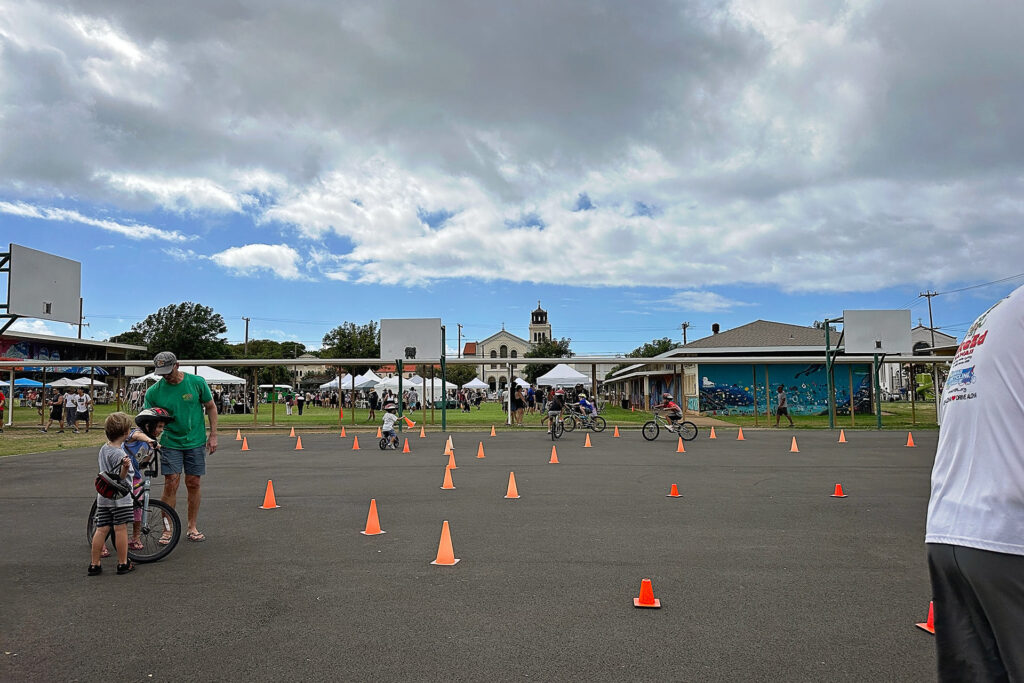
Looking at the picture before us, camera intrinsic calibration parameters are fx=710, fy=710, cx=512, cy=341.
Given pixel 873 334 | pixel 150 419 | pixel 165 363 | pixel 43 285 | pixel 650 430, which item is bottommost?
pixel 650 430

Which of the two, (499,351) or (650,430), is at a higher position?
(499,351)

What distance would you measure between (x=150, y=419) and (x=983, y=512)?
6.70m

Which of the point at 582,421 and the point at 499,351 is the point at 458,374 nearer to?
the point at 499,351

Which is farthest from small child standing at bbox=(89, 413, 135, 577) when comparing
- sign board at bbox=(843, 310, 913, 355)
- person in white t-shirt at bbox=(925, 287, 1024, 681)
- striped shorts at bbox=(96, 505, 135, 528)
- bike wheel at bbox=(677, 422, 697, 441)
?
sign board at bbox=(843, 310, 913, 355)

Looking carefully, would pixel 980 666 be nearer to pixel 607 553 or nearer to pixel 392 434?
pixel 607 553

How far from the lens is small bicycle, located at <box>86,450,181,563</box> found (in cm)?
641

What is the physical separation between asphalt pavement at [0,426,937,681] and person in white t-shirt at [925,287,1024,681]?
6.27 feet

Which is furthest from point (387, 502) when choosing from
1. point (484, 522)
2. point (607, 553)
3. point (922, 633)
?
point (922, 633)

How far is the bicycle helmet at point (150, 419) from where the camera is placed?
669 cm

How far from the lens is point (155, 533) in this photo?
6562 mm

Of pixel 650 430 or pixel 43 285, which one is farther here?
pixel 650 430

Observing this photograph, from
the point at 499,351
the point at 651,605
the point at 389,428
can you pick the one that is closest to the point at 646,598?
the point at 651,605

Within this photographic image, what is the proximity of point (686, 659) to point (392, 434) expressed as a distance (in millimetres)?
15259

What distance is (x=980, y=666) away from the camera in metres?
2.13
